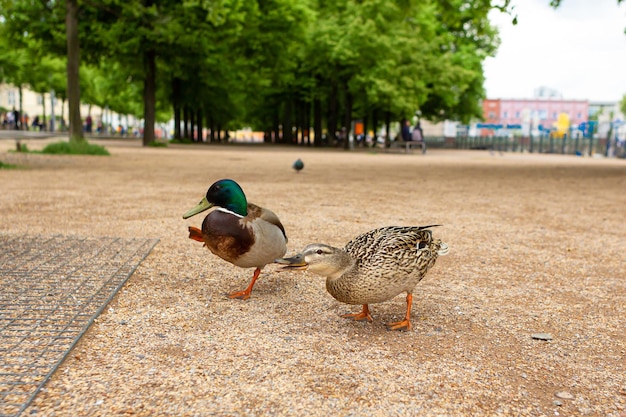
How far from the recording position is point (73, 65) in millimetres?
18844

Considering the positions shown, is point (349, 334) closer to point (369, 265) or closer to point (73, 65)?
point (369, 265)

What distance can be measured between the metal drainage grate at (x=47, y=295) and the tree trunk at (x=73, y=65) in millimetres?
14781

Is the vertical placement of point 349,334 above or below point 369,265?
below

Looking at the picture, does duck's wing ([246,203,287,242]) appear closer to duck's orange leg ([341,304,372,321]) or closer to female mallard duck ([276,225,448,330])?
female mallard duck ([276,225,448,330])

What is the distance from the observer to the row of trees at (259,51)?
21703 millimetres

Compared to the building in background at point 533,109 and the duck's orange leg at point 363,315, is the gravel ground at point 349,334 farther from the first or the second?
the building in background at point 533,109

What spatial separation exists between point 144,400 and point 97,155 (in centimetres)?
1777

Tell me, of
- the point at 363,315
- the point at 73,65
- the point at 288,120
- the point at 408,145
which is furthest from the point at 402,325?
the point at 288,120

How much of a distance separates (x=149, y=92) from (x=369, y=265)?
1034 inches

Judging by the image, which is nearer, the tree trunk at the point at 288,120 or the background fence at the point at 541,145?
the background fence at the point at 541,145

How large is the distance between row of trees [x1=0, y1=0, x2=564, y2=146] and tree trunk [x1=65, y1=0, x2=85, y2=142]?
0.03 m

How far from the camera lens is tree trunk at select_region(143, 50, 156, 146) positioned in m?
26.9

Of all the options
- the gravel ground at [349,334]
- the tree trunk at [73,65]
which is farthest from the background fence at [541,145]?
the gravel ground at [349,334]

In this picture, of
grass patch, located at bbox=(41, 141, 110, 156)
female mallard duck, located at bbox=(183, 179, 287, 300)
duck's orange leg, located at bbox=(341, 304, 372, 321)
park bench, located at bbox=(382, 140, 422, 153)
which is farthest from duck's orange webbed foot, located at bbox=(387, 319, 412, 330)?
park bench, located at bbox=(382, 140, 422, 153)
